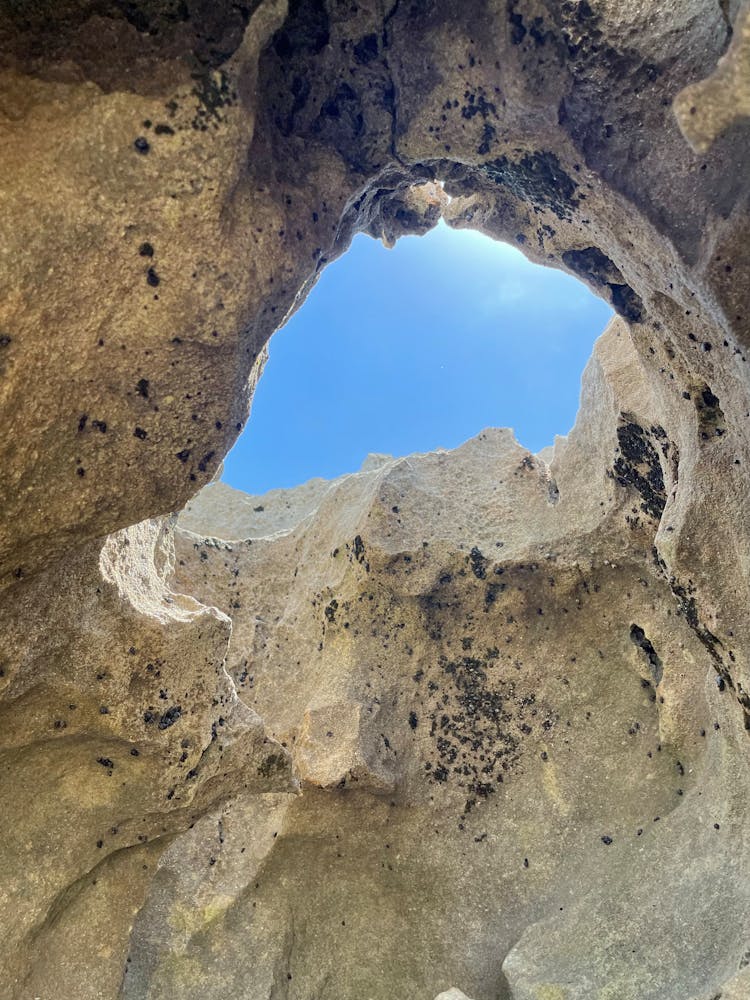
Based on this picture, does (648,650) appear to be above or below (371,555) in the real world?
below

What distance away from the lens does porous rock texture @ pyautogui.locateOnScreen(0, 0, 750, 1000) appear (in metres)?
5.46

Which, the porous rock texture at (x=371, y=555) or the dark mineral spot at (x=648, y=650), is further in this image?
the dark mineral spot at (x=648, y=650)

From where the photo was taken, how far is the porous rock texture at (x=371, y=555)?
546cm

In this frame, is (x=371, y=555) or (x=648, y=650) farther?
(x=371, y=555)

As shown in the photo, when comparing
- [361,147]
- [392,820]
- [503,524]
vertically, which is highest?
[361,147]

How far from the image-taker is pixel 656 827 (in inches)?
322

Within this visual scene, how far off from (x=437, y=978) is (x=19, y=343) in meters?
8.93

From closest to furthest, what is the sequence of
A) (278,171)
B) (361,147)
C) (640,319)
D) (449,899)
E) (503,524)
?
(278,171)
(361,147)
(640,319)
(449,899)
(503,524)

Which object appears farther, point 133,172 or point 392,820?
point 392,820

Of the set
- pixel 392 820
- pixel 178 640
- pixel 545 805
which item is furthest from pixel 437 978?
pixel 178 640

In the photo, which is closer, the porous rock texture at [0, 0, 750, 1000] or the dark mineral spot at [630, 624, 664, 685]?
the porous rock texture at [0, 0, 750, 1000]

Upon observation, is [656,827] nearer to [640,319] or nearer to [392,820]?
[392,820]

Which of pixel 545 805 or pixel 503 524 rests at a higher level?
pixel 503 524

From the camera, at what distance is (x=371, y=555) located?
1063 cm
